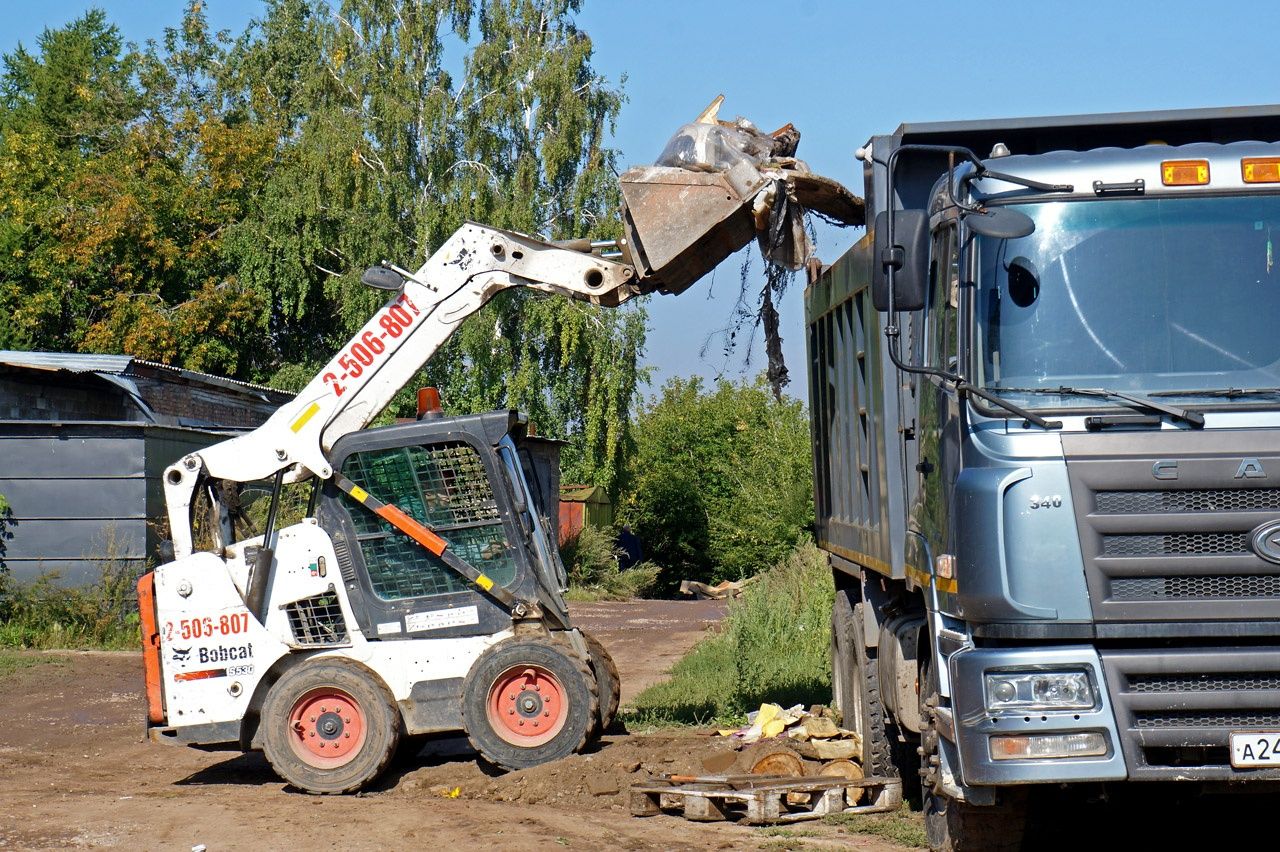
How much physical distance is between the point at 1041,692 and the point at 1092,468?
0.86 metres

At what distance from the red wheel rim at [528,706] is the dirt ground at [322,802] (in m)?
0.28

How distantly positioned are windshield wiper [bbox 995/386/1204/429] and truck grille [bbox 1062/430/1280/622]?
0.06 meters

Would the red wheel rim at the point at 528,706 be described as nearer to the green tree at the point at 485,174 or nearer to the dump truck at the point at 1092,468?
the dump truck at the point at 1092,468

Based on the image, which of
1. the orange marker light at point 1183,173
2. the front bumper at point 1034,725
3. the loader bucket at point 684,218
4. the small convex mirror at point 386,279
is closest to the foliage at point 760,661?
the loader bucket at point 684,218

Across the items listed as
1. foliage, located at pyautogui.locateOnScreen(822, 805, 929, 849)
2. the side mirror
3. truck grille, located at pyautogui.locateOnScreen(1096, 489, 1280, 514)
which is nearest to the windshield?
the side mirror

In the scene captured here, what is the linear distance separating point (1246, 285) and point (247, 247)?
101 ft

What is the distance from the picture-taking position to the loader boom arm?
924 centimetres

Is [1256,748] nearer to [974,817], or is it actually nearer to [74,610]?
[974,817]

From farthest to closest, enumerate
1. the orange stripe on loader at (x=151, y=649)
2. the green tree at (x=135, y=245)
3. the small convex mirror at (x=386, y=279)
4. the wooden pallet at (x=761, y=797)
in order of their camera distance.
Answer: the green tree at (x=135, y=245), the small convex mirror at (x=386, y=279), the orange stripe on loader at (x=151, y=649), the wooden pallet at (x=761, y=797)

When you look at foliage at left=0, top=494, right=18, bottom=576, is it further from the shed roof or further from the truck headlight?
the truck headlight

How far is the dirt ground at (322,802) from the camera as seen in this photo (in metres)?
7.26

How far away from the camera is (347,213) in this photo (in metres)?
30.9

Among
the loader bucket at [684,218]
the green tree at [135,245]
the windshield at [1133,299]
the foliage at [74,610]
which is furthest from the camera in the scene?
the green tree at [135,245]

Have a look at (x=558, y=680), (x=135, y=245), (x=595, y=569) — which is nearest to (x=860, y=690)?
(x=558, y=680)
